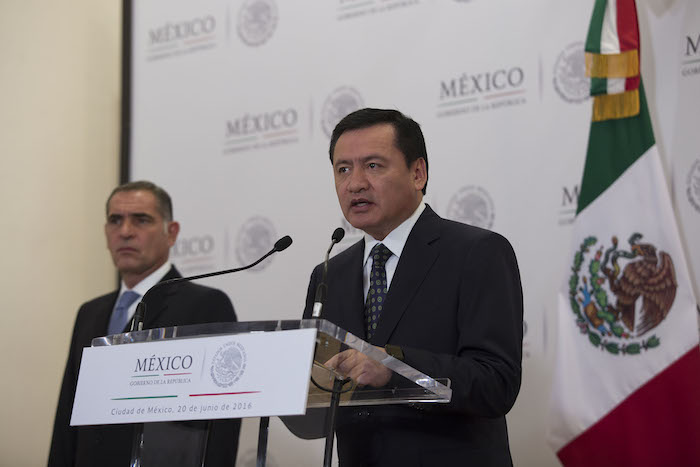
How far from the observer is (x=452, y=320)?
243cm

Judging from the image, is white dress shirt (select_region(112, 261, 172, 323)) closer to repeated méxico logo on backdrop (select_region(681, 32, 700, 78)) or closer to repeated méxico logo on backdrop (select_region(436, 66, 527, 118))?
repeated méxico logo on backdrop (select_region(436, 66, 527, 118))

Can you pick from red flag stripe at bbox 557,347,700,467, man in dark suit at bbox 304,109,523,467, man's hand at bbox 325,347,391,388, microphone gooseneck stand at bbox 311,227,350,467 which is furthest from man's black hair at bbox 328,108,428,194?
red flag stripe at bbox 557,347,700,467

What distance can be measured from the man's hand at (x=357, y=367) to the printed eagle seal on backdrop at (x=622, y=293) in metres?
1.67

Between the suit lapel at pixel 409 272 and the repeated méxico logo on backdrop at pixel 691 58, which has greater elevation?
the repeated méxico logo on backdrop at pixel 691 58

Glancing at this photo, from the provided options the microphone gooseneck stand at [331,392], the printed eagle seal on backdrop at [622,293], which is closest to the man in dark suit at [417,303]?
the microphone gooseneck stand at [331,392]

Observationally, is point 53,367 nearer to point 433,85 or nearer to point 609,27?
point 433,85

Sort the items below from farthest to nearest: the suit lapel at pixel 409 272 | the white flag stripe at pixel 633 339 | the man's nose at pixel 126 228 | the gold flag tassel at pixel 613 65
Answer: the man's nose at pixel 126 228 → the gold flag tassel at pixel 613 65 → the white flag stripe at pixel 633 339 → the suit lapel at pixel 409 272

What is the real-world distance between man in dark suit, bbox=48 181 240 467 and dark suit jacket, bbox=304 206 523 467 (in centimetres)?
78

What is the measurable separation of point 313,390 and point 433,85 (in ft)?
8.17

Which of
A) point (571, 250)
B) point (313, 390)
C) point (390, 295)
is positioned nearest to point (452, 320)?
point (390, 295)

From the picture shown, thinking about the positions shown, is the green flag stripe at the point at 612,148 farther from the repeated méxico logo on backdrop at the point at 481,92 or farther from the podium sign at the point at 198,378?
the podium sign at the point at 198,378

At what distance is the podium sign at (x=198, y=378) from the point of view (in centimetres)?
176

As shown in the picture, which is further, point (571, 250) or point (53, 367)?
point (53, 367)

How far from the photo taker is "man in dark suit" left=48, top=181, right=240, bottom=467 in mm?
3324
